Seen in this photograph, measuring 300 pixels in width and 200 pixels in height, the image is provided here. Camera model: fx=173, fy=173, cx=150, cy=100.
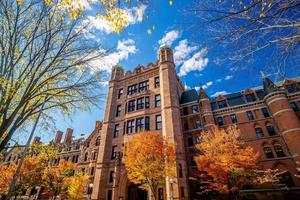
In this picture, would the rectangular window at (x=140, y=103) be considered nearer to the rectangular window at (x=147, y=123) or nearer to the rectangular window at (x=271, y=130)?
the rectangular window at (x=147, y=123)

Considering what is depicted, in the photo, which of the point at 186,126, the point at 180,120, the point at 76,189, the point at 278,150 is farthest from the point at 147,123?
the point at 278,150

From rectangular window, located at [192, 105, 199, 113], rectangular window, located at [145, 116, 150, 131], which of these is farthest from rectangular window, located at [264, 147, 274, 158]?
rectangular window, located at [145, 116, 150, 131]

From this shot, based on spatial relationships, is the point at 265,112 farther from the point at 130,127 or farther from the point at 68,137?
the point at 68,137

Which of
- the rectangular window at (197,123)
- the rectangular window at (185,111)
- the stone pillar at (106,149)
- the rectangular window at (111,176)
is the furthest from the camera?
the rectangular window at (185,111)

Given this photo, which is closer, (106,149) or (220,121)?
(106,149)

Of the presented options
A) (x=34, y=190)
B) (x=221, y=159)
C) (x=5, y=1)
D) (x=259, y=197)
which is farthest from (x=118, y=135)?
(x=34, y=190)

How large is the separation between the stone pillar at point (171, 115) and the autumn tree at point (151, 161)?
184 centimetres

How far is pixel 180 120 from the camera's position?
1040 inches

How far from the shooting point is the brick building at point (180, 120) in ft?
73.0

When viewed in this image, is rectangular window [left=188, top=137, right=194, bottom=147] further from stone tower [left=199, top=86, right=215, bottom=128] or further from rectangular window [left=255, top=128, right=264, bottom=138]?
rectangular window [left=255, top=128, right=264, bottom=138]

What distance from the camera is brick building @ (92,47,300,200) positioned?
73.0 feet

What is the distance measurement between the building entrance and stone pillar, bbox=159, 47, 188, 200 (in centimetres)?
565

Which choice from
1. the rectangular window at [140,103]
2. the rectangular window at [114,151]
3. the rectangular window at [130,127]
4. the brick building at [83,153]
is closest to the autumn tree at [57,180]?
the brick building at [83,153]

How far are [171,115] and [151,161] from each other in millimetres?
8417
